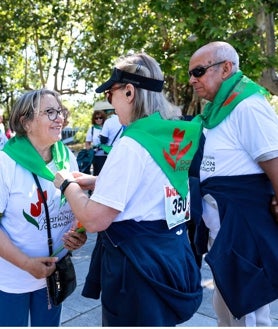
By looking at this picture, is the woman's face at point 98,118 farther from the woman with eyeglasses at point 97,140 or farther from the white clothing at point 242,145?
the white clothing at point 242,145

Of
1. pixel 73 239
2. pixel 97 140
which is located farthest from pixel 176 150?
pixel 97 140

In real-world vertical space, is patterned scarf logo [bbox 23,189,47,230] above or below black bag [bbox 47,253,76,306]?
above

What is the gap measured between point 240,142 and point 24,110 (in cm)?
122

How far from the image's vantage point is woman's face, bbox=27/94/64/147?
2145 mm

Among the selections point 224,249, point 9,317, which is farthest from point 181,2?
point 9,317

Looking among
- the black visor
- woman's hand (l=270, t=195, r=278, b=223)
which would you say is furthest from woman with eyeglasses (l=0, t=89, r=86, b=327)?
woman's hand (l=270, t=195, r=278, b=223)

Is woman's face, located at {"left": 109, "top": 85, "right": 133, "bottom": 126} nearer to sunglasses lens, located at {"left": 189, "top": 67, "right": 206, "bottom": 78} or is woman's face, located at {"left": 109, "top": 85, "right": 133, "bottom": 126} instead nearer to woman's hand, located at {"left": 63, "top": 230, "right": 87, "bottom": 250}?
woman's hand, located at {"left": 63, "top": 230, "right": 87, "bottom": 250}

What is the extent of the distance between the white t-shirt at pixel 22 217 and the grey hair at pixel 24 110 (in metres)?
0.20

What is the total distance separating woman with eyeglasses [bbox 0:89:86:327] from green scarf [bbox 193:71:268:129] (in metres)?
0.91

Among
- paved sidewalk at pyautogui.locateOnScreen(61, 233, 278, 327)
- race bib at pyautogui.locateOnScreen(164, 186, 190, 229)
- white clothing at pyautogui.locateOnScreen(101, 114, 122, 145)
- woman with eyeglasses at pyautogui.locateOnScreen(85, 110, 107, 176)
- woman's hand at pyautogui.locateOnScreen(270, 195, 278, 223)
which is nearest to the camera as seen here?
race bib at pyautogui.locateOnScreen(164, 186, 190, 229)

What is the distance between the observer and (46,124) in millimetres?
2141

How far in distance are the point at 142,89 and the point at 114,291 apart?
33.6 inches

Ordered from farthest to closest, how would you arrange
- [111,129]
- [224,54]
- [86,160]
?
1. [86,160]
2. [111,129]
3. [224,54]

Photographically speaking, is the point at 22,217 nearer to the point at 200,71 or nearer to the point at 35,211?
the point at 35,211
